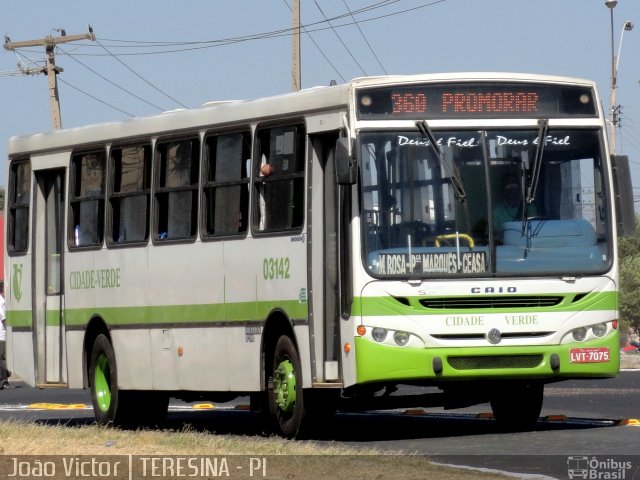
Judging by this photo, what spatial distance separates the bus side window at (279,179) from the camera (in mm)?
15617

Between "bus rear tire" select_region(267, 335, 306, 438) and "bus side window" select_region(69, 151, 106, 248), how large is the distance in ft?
12.2

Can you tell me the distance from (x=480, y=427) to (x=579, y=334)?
222 cm

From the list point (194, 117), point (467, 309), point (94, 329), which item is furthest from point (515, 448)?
point (94, 329)

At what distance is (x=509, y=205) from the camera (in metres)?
15.0

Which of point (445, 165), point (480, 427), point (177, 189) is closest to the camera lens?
point (445, 165)

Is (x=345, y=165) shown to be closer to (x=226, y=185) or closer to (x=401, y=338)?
(x=401, y=338)

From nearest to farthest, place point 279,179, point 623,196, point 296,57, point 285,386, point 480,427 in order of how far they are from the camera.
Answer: point 623,196, point 285,386, point 279,179, point 480,427, point 296,57

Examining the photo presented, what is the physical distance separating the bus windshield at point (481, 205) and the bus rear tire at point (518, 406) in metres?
1.65

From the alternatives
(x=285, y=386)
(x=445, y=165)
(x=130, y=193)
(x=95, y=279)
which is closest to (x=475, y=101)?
(x=445, y=165)

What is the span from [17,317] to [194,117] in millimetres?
4319

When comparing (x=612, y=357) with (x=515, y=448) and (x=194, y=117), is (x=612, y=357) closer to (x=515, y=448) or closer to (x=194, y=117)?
(x=515, y=448)

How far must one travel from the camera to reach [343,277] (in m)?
14.8

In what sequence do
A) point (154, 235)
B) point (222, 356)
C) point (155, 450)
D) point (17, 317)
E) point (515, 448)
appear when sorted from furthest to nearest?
point (17, 317) < point (154, 235) < point (222, 356) < point (515, 448) < point (155, 450)

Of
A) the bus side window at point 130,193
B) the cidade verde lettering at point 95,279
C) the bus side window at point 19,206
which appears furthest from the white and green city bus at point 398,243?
the bus side window at point 19,206
